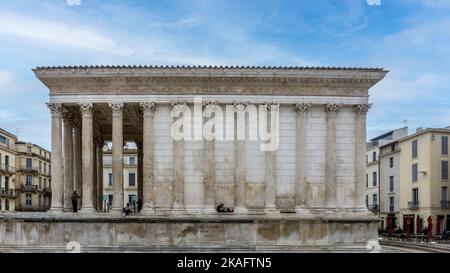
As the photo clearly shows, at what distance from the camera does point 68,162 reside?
98.7 feet

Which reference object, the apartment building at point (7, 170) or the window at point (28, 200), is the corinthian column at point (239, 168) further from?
the window at point (28, 200)

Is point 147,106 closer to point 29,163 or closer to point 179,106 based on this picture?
point 179,106

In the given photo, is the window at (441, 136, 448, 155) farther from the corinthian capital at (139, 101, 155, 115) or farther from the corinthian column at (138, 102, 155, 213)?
the corinthian capital at (139, 101, 155, 115)

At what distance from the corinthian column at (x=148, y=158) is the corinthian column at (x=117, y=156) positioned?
4.47 ft

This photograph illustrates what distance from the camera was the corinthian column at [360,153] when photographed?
28875 millimetres

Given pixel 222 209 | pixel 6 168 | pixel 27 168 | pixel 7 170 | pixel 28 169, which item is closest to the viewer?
Answer: pixel 222 209

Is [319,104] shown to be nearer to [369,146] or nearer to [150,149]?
[150,149]

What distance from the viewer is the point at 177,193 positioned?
28.5m

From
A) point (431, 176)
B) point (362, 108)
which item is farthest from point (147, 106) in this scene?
point (431, 176)

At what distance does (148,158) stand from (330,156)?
1086cm

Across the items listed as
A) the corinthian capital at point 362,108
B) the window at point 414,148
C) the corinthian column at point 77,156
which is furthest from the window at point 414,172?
the corinthian column at point 77,156

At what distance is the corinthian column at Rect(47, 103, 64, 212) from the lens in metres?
28.4

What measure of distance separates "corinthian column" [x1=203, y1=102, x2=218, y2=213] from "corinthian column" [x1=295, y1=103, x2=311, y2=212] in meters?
4.96
